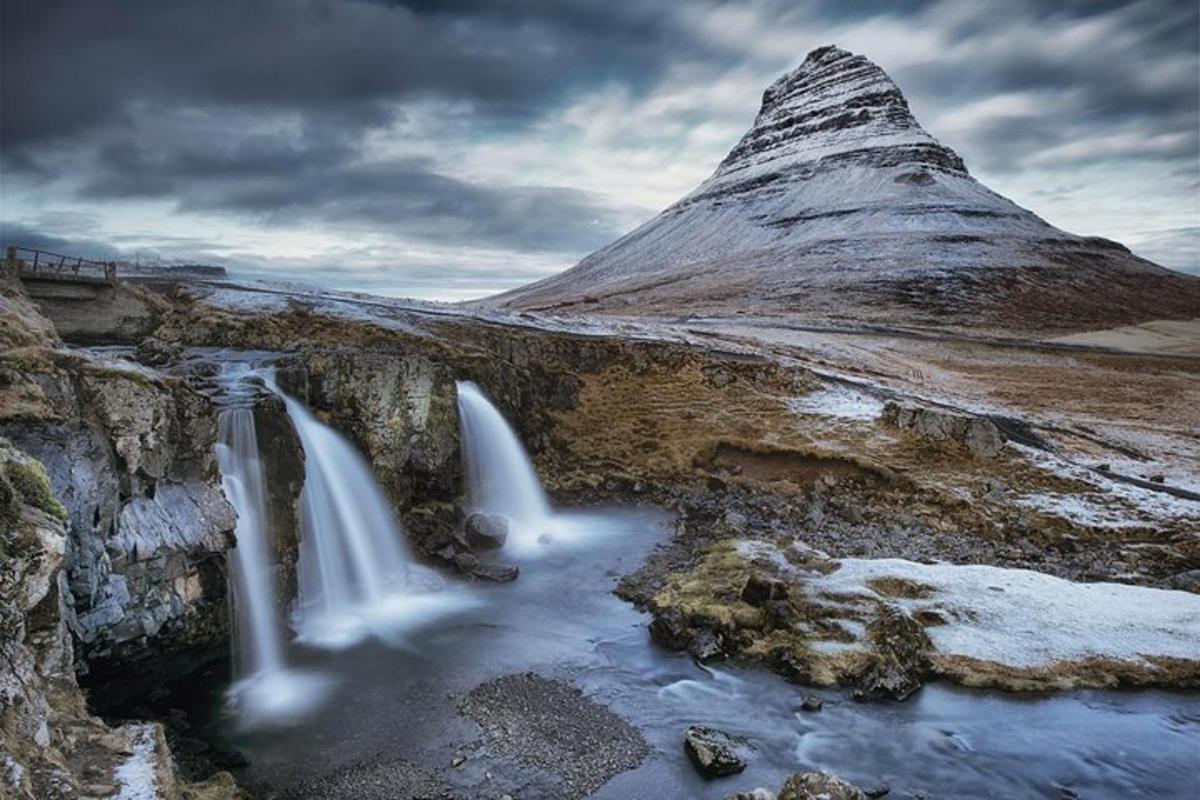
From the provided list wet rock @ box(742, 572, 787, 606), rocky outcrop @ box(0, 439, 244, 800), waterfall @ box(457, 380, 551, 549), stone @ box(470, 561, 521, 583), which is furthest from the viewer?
waterfall @ box(457, 380, 551, 549)

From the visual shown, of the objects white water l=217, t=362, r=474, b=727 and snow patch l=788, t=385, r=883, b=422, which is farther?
snow patch l=788, t=385, r=883, b=422

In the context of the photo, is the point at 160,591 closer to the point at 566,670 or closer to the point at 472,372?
the point at 566,670

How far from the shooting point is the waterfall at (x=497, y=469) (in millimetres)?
23266

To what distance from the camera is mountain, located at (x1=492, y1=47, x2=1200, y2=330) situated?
85375 mm

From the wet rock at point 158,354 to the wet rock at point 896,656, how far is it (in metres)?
19.2

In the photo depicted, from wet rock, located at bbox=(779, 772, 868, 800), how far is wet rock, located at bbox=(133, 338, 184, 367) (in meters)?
19.1

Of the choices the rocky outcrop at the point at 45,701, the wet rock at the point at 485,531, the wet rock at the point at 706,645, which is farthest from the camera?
the wet rock at the point at 485,531

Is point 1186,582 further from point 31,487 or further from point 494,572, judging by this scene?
point 31,487

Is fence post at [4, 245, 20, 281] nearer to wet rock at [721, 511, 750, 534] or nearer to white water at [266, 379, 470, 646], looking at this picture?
white water at [266, 379, 470, 646]

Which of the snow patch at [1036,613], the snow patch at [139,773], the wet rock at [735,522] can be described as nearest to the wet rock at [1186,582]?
the snow patch at [1036,613]

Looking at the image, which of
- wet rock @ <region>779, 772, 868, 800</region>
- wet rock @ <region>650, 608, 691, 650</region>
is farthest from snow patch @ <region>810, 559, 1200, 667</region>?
wet rock @ <region>779, 772, 868, 800</region>

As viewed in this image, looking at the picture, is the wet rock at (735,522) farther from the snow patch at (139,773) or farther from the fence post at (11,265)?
the fence post at (11,265)

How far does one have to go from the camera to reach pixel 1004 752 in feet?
36.8

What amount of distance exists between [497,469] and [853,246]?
96544 millimetres
